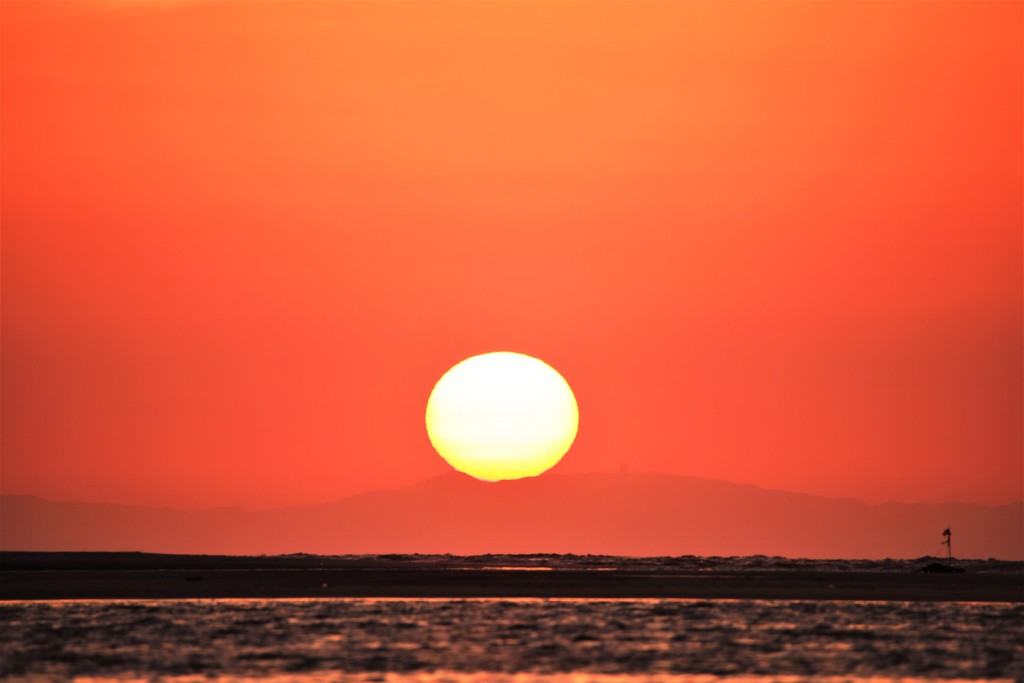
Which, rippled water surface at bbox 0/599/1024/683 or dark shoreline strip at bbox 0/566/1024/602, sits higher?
dark shoreline strip at bbox 0/566/1024/602

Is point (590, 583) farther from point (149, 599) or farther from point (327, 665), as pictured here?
point (327, 665)

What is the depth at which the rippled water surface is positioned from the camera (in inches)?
2042

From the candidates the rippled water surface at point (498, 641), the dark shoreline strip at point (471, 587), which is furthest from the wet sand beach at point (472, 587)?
the rippled water surface at point (498, 641)

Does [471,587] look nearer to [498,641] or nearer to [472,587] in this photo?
[472,587]

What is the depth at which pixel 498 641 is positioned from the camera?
62.6m

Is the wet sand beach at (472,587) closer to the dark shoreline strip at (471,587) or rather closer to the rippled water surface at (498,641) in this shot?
the dark shoreline strip at (471,587)

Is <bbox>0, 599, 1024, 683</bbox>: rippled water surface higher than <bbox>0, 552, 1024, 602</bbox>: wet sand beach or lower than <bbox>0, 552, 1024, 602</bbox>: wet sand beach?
lower

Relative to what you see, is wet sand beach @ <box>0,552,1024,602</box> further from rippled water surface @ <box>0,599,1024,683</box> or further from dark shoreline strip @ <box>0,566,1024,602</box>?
rippled water surface @ <box>0,599,1024,683</box>

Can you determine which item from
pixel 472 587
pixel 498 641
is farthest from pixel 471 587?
pixel 498 641

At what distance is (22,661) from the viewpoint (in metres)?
53.6

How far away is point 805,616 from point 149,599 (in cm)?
4082

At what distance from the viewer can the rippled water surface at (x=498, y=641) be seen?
170ft

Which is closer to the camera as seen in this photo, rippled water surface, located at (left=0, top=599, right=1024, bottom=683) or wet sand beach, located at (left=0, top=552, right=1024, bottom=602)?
rippled water surface, located at (left=0, top=599, right=1024, bottom=683)

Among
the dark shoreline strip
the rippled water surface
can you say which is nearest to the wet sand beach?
the dark shoreline strip
